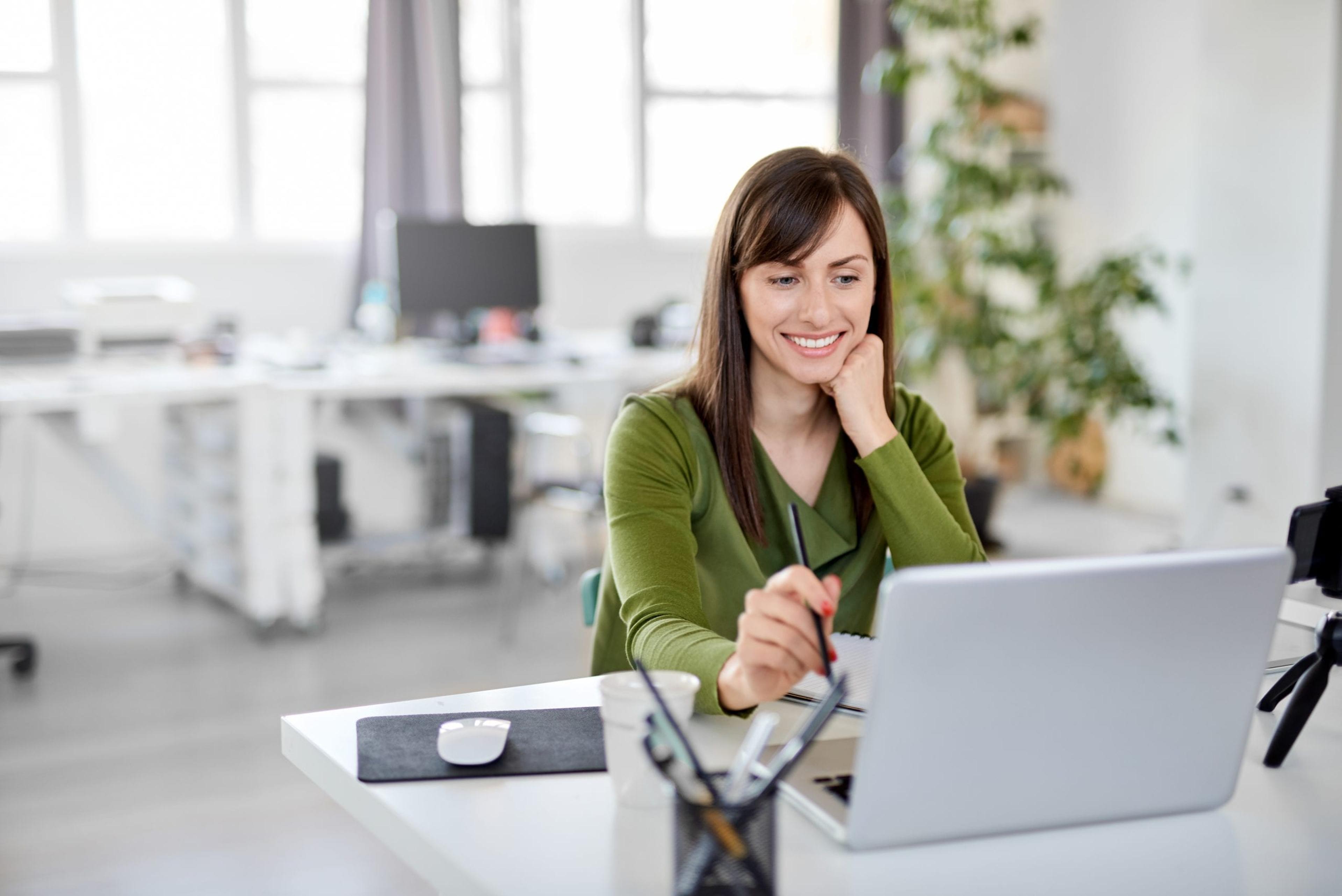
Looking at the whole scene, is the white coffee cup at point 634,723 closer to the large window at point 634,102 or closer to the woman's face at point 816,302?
the woman's face at point 816,302

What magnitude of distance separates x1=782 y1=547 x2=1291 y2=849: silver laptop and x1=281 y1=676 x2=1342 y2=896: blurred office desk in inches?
0.6

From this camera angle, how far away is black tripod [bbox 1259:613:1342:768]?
1095 millimetres

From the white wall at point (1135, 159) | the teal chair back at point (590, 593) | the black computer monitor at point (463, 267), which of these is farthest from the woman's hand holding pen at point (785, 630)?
the white wall at point (1135, 159)

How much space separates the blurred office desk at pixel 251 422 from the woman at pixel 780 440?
2.02 m

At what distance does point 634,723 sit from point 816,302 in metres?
0.69

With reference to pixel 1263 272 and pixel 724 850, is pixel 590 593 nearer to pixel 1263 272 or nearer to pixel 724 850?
pixel 724 850

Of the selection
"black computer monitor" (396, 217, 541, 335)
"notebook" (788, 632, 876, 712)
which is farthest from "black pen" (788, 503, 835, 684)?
"black computer monitor" (396, 217, 541, 335)

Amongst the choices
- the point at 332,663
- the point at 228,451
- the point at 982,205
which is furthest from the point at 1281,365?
the point at 228,451

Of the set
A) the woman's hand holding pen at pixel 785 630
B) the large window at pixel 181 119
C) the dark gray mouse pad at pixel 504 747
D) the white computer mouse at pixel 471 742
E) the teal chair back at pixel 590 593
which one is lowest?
the teal chair back at pixel 590 593

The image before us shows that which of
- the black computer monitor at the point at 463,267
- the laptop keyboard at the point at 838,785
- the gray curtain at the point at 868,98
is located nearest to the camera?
the laptop keyboard at the point at 838,785

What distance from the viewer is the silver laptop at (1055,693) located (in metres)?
0.82

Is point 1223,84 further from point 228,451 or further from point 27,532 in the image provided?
point 27,532

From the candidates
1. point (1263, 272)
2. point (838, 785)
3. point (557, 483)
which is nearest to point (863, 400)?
point (838, 785)

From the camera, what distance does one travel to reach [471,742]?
1.07 metres
